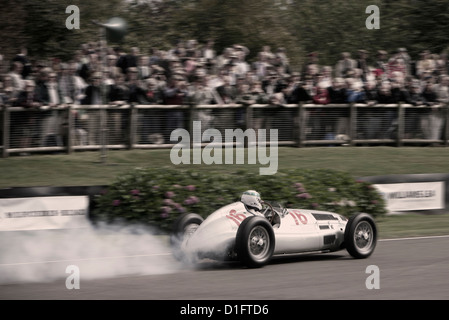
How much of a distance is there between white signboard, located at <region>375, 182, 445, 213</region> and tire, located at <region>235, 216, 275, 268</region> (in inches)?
279

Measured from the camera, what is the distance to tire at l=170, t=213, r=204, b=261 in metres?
9.41

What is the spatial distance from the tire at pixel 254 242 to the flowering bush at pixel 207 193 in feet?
12.6

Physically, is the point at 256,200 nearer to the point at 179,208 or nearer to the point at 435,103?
the point at 179,208

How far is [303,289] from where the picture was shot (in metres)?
7.83

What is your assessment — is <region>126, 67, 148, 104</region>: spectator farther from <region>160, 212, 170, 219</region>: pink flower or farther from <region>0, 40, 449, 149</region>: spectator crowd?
<region>160, 212, 170, 219</region>: pink flower

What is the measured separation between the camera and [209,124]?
18.8m

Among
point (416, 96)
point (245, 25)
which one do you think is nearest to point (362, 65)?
point (416, 96)

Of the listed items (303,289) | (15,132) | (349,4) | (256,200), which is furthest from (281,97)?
(349,4)

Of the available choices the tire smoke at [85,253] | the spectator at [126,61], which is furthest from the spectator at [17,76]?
the tire smoke at [85,253]

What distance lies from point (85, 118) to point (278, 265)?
355 inches

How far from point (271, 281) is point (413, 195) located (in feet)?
28.7

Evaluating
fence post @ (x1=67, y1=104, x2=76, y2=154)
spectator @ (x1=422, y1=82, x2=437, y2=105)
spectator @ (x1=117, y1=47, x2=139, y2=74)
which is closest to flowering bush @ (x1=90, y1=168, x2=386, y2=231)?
fence post @ (x1=67, y1=104, x2=76, y2=154)

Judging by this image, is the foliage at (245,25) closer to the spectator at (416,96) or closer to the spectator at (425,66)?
the spectator at (425,66)
